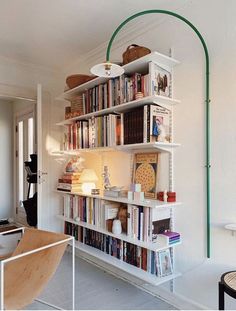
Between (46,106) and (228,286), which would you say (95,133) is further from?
(228,286)

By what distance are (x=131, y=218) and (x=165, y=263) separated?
44 cm

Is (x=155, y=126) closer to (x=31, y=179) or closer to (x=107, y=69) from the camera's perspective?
(x=107, y=69)

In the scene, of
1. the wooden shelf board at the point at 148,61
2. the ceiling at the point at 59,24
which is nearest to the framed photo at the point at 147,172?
the wooden shelf board at the point at 148,61

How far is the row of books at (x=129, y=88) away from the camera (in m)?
2.00

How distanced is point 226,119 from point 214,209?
25.6 inches

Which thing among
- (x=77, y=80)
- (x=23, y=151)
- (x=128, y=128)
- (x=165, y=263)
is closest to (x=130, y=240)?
(x=165, y=263)

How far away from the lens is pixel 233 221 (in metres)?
1.75

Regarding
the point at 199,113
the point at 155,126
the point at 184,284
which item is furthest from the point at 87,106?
the point at 184,284

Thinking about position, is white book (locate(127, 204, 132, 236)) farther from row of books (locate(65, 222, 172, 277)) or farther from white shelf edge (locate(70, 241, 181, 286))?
white shelf edge (locate(70, 241, 181, 286))

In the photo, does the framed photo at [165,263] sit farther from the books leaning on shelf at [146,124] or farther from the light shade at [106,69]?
the light shade at [106,69]

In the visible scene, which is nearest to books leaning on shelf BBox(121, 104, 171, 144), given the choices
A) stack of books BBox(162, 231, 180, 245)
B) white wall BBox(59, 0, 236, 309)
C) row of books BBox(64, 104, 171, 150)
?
row of books BBox(64, 104, 171, 150)

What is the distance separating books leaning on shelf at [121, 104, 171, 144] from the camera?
1.97 m

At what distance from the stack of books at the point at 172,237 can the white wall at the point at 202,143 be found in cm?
6

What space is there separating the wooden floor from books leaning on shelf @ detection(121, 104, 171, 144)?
1.32 meters
